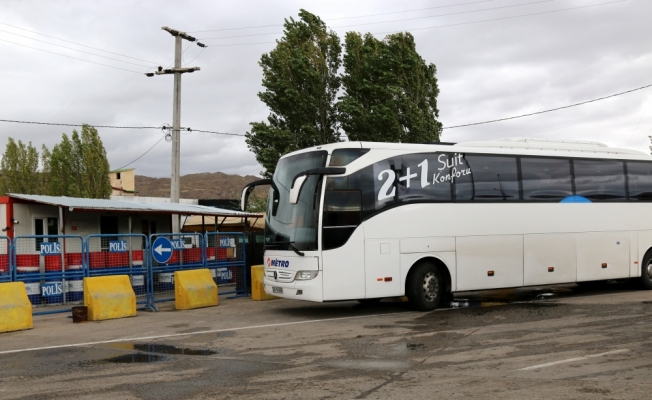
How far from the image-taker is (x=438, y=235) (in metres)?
Answer: 15.2

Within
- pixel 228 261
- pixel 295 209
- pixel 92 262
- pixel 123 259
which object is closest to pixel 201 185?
pixel 228 261

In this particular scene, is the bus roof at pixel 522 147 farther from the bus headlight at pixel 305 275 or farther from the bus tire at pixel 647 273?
the bus tire at pixel 647 273

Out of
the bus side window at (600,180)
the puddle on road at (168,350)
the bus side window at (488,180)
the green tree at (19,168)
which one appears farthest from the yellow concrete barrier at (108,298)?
the green tree at (19,168)

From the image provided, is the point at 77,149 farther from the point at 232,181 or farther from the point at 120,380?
the point at 232,181

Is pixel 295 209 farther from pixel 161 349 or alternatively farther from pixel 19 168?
pixel 19 168

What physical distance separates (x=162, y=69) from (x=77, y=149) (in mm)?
33933

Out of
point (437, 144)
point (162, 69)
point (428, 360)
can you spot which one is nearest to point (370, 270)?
point (437, 144)

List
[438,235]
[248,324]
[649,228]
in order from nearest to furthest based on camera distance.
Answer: [248,324]
[438,235]
[649,228]

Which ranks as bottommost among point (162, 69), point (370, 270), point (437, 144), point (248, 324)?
point (248, 324)

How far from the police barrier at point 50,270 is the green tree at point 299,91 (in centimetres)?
2079

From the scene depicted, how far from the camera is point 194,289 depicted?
55.4 ft

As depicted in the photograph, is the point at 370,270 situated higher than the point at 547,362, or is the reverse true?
the point at 370,270


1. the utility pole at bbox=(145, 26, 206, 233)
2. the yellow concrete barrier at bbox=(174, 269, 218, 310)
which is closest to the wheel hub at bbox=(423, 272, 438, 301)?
the yellow concrete barrier at bbox=(174, 269, 218, 310)

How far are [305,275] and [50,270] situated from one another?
6747mm
